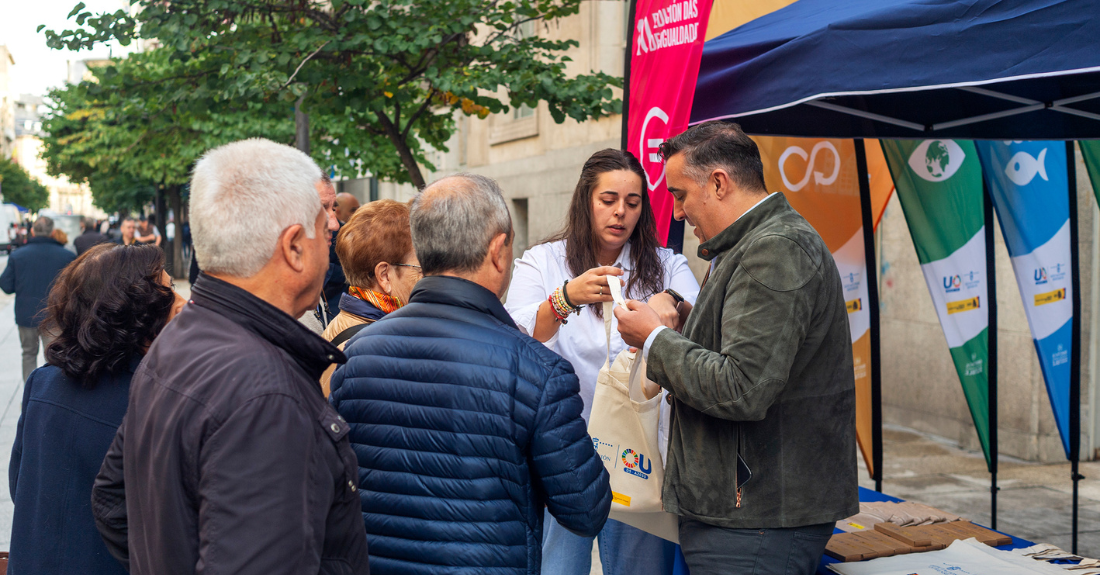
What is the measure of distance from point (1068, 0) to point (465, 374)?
6.02 feet

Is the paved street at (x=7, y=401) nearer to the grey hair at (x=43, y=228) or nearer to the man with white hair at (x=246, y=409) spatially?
the grey hair at (x=43, y=228)

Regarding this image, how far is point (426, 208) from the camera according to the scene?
1.87 metres

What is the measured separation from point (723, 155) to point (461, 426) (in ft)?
3.31

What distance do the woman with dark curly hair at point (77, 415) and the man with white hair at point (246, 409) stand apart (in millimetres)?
706

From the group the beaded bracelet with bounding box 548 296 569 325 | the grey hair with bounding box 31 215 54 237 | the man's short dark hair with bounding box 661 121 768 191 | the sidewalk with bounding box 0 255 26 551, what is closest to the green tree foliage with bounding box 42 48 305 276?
the grey hair with bounding box 31 215 54 237

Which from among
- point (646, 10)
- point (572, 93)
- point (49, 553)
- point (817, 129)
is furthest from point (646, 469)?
point (572, 93)

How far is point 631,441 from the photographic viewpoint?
2.40 meters

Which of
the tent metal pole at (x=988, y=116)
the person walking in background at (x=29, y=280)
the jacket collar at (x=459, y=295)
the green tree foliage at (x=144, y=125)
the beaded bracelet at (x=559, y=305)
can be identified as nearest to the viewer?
the jacket collar at (x=459, y=295)

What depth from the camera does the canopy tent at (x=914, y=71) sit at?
7.39 feet

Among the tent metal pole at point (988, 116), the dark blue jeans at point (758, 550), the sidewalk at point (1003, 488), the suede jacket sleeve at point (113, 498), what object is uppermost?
the tent metal pole at point (988, 116)

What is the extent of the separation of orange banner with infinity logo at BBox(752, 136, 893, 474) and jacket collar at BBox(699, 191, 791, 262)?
7.35ft

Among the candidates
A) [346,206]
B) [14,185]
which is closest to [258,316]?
[346,206]

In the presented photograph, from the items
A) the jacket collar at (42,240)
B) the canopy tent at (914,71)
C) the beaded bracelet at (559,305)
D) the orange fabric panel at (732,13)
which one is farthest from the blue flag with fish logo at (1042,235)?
the jacket collar at (42,240)

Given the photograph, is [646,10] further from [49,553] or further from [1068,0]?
[49,553]
